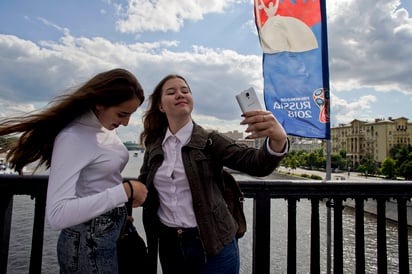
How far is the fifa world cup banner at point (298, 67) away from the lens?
2.98m

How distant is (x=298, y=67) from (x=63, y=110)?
7.97ft

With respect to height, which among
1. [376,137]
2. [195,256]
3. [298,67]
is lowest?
[195,256]

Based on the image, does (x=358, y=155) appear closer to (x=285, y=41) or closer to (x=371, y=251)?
(x=371, y=251)

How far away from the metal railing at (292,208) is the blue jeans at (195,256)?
1.77ft

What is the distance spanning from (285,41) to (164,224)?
2472 mm

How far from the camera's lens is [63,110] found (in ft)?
3.88

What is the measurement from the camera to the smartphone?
3.90 ft

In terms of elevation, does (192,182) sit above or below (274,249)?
above

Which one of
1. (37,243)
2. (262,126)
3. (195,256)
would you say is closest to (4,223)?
(37,243)

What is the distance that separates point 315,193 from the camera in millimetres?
1923

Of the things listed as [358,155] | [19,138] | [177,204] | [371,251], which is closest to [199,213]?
[177,204]

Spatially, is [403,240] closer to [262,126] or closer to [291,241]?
[291,241]

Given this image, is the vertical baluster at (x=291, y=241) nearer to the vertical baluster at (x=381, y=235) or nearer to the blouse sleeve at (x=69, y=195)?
the vertical baluster at (x=381, y=235)

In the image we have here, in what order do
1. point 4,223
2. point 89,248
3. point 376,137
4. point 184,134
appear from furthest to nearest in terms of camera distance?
point 376,137, point 4,223, point 184,134, point 89,248
